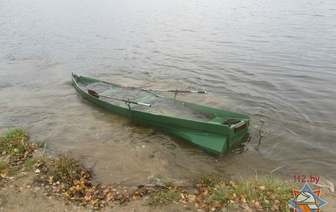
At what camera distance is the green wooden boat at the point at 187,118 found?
8517mm

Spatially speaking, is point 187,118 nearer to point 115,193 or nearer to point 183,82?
point 115,193

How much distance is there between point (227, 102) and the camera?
12695mm

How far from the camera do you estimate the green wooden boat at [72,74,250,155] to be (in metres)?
8.52

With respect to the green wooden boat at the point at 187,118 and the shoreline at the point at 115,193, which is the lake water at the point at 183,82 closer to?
the green wooden boat at the point at 187,118

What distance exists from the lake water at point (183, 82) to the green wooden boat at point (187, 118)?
0.37 metres

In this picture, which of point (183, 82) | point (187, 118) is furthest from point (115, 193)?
point (183, 82)

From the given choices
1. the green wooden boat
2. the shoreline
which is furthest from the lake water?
the shoreline

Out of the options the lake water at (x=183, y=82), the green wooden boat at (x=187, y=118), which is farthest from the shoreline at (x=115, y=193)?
the green wooden boat at (x=187, y=118)

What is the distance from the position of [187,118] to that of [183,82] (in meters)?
6.28

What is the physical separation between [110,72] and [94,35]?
12561 millimetres

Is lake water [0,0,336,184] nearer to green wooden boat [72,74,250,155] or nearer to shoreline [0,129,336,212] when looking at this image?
green wooden boat [72,74,250,155]

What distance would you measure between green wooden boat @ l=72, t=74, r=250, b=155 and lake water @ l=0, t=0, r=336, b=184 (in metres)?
0.37

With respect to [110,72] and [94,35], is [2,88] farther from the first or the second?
[94,35]

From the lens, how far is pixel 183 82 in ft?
51.1
